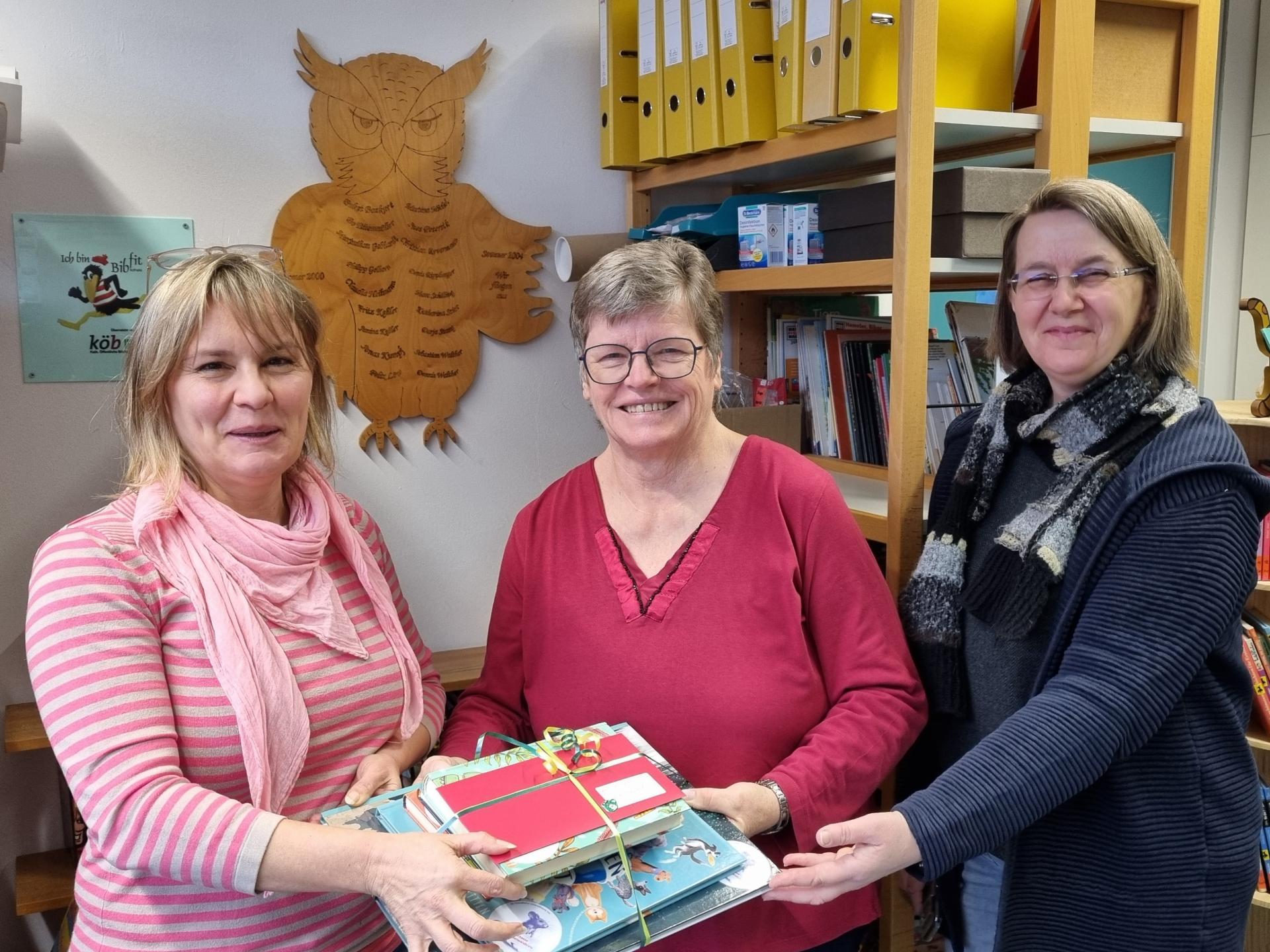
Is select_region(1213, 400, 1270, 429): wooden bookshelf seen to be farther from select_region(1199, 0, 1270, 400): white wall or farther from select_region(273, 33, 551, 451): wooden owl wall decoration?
select_region(273, 33, 551, 451): wooden owl wall decoration

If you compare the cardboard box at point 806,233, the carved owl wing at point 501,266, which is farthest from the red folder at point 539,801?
the carved owl wing at point 501,266

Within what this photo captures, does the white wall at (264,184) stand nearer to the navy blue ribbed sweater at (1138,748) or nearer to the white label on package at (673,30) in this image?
the white label on package at (673,30)

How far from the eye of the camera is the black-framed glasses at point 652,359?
1526 mm

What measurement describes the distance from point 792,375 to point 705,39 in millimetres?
848

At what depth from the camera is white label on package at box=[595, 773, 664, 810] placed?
1.22 metres

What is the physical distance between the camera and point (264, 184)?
87.4 inches

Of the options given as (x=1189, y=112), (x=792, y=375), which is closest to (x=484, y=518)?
(x=792, y=375)

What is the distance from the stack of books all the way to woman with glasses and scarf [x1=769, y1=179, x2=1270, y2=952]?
13cm

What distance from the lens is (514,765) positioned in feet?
4.28

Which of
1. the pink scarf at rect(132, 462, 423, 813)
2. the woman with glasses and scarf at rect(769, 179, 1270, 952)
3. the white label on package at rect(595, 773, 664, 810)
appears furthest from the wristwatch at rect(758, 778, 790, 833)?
the pink scarf at rect(132, 462, 423, 813)

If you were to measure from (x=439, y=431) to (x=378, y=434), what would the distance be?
148mm

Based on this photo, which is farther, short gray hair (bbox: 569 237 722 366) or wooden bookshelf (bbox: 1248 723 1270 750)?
wooden bookshelf (bbox: 1248 723 1270 750)

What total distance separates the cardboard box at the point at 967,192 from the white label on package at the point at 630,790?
1.04m

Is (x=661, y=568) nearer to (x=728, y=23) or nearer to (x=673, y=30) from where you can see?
(x=728, y=23)
